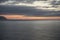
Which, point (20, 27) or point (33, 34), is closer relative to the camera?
point (33, 34)

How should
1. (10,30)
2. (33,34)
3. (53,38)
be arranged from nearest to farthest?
(53,38) → (33,34) → (10,30)

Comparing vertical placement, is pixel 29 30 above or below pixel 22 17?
below

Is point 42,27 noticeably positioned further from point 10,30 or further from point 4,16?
point 4,16

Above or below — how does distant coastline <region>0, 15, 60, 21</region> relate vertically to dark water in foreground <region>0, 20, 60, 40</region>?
above

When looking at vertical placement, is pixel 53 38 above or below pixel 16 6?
below

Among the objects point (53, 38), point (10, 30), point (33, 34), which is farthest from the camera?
point (10, 30)

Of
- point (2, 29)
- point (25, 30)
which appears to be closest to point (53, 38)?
point (25, 30)

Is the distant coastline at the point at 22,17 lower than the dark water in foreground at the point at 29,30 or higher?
higher

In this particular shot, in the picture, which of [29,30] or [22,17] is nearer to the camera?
[22,17]
